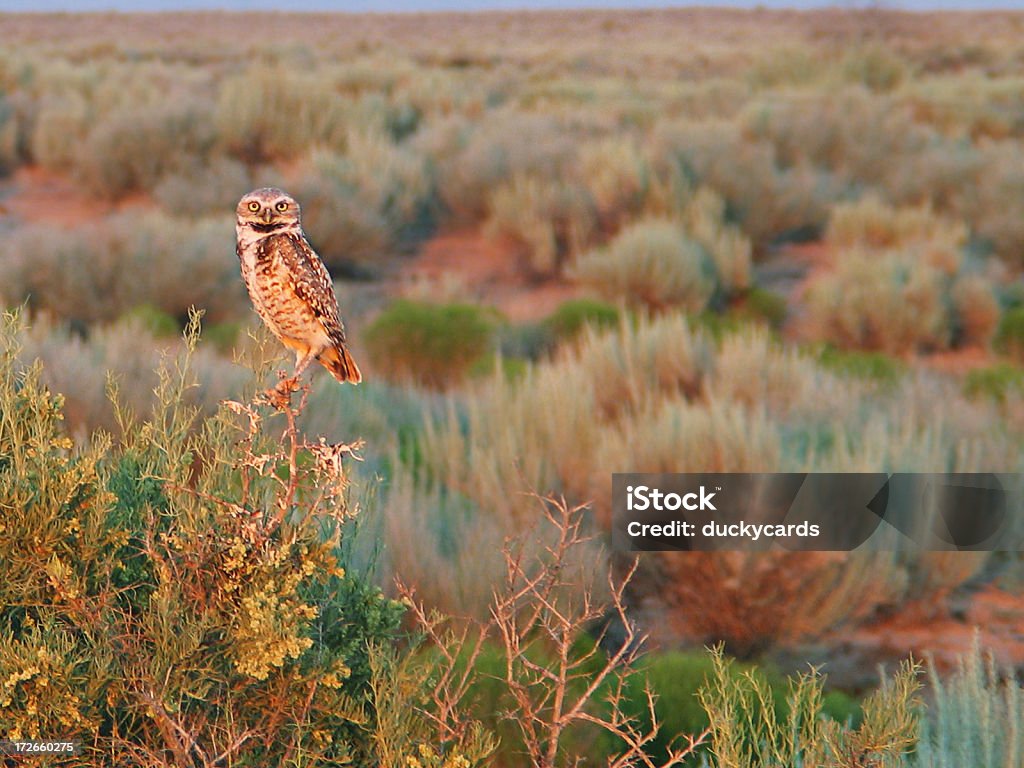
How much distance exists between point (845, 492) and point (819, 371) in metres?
2.29

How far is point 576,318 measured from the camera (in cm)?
1097

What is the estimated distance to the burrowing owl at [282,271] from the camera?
10.5 ft

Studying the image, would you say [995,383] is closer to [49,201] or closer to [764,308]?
[764,308]

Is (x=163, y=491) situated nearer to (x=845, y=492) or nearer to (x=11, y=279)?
(x=845, y=492)

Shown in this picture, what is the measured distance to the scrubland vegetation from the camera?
2.83 m

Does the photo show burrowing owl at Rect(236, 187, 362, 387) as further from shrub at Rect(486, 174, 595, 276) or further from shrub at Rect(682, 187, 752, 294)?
shrub at Rect(486, 174, 595, 276)

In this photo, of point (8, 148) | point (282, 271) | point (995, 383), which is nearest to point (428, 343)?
point (995, 383)

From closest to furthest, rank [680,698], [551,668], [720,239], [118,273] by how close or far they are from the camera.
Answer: [551,668] < [680,698] < [118,273] < [720,239]

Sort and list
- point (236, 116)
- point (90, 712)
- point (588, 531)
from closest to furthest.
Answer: point (90, 712)
point (588, 531)
point (236, 116)

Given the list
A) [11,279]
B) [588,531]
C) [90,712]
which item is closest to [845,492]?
[588,531]

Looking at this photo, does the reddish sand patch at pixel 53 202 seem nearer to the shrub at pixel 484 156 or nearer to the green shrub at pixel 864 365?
the shrub at pixel 484 156

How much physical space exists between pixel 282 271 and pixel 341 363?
1.39 ft

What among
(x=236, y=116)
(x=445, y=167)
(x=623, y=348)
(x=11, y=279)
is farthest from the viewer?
(x=236, y=116)

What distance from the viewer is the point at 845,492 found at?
6.01m
